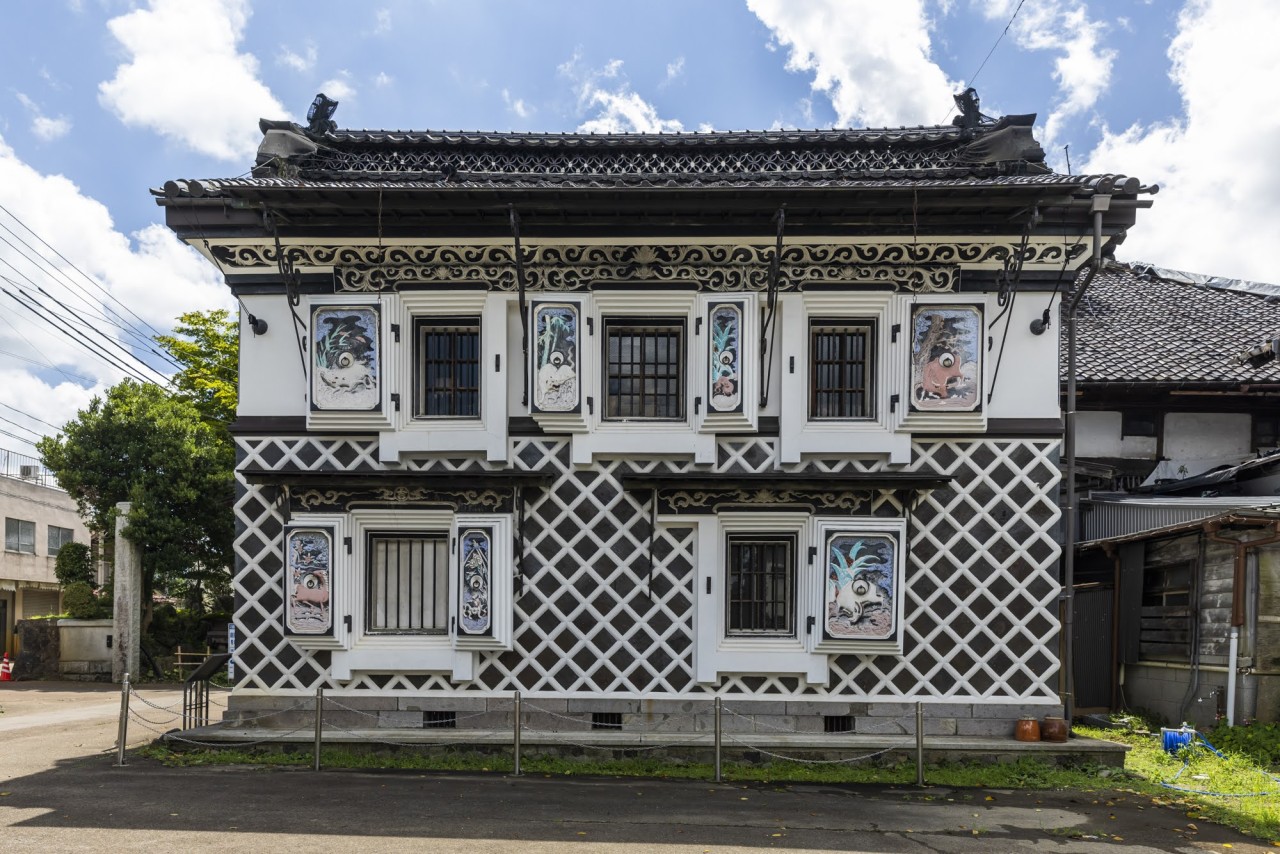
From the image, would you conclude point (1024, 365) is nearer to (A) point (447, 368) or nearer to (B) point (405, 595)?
(A) point (447, 368)

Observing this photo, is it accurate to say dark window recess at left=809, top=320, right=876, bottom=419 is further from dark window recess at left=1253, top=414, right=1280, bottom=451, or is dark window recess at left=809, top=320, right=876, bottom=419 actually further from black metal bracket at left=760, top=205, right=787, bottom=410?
dark window recess at left=1253, top=414, right=1280, bottom=451

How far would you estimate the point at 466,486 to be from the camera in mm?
12445

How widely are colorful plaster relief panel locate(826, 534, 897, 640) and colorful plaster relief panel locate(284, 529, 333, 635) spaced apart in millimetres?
6965

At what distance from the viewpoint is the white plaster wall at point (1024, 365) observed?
41.3 feet

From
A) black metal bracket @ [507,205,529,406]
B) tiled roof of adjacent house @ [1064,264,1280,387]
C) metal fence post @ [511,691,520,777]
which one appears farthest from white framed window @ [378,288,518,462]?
tiled roof of adjacent house @ [1064,264,1280,387]

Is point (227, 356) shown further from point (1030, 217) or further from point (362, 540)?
point (1030, 217)

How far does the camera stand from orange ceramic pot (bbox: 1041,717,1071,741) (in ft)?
39.2

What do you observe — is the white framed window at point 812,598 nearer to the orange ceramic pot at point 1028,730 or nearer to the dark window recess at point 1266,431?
the orange ceramic pot at point 1028,730

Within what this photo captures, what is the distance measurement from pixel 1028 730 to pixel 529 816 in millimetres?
6953

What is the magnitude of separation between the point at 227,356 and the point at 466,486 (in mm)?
23187

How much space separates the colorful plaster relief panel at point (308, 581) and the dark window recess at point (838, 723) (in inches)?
277

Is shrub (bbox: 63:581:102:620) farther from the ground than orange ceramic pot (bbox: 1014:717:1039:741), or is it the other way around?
orange ceramic pot (bbox: 1014:717:1039:741)

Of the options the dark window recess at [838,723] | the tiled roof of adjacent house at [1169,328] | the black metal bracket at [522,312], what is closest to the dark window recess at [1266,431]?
the tiled roof of adjacent house at [1169,328]

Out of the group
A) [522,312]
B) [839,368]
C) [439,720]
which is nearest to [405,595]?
[439,720]
